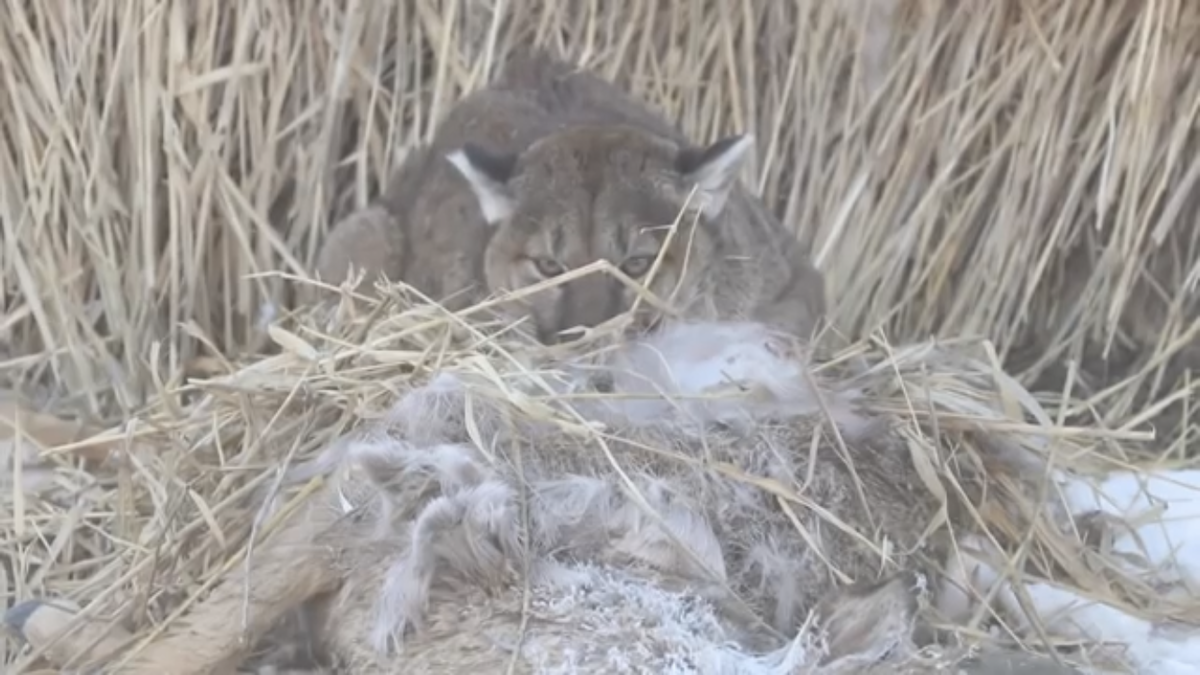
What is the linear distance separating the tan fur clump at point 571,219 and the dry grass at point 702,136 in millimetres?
141

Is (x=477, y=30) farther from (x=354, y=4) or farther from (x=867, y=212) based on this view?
(x=867, y=212)

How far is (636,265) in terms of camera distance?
2.05m

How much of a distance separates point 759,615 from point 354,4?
4.02 ft

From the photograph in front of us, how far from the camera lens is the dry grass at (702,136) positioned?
2291 mm

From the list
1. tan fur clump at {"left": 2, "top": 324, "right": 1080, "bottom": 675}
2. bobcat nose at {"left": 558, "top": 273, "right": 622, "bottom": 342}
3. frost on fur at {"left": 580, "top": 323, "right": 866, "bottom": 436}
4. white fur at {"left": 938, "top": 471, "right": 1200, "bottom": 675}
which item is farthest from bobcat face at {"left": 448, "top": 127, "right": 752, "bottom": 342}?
white fur at {"left": 938, "top": 471, "right": 1200, "bottom": 675}

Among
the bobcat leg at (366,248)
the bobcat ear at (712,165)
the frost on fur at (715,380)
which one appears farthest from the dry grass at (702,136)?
the frost on fur at (715,380)

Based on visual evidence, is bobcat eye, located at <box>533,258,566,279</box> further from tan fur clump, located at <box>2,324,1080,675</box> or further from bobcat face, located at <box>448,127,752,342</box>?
tan fur clump, located at <box>2,324,1080,675</box>

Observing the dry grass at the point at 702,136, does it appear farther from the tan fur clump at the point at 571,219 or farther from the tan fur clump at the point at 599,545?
the tan fur clump at the point at 599,545

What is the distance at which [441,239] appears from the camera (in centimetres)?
224

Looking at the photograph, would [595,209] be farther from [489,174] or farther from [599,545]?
[599,545]

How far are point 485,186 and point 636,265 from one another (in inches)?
9.4

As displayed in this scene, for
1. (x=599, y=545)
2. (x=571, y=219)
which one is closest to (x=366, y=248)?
(x=571, y=219)

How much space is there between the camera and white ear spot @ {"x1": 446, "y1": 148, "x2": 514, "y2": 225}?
6.70 ft

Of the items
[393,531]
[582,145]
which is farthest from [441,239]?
[393,531]
